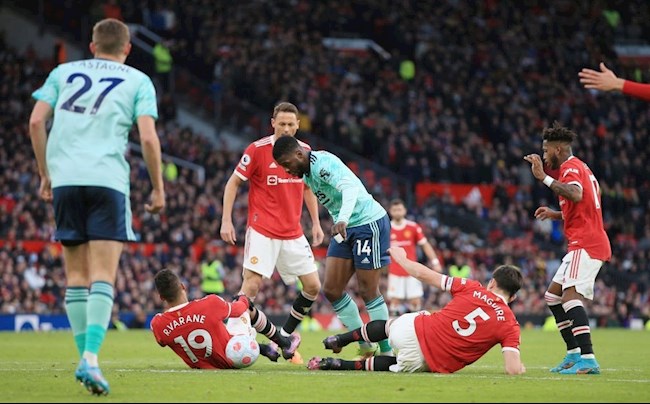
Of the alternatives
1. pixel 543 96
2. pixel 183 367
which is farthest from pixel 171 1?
pixel 183 367

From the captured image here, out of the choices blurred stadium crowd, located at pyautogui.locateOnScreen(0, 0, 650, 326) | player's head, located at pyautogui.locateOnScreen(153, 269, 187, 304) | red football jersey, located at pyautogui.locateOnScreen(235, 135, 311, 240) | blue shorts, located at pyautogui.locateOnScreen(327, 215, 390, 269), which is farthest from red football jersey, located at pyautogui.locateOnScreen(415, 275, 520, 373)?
blurred stadium crowd, located at pyautogui.locateOnScreen(0, 0, 650, 326)

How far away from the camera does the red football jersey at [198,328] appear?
34.0 ft

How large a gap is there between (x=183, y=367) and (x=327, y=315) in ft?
51.6

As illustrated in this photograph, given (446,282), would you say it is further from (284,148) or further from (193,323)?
(193,323)

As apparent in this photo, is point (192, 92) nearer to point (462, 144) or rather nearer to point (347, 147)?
point (347, 147)

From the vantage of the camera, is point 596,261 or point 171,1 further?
point 171,1

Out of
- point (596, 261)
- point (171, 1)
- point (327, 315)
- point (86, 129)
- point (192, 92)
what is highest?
point (171, 1)

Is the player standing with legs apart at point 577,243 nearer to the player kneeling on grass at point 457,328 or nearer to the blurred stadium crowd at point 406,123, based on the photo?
the player kneeling on grass at point 457,328

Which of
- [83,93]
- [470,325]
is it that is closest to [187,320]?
[470,325]

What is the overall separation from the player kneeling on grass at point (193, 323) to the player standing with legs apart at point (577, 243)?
3.24m

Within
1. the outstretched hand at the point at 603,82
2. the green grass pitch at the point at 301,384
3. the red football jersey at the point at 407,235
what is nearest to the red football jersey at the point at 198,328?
the green grass pitch at the point at 301,384

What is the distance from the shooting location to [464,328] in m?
10.0

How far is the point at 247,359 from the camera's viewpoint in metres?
10.7

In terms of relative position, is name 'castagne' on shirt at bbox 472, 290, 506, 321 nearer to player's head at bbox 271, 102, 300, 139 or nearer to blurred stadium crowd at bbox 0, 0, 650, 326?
player's head at bbox 271, 102, 300, 139
